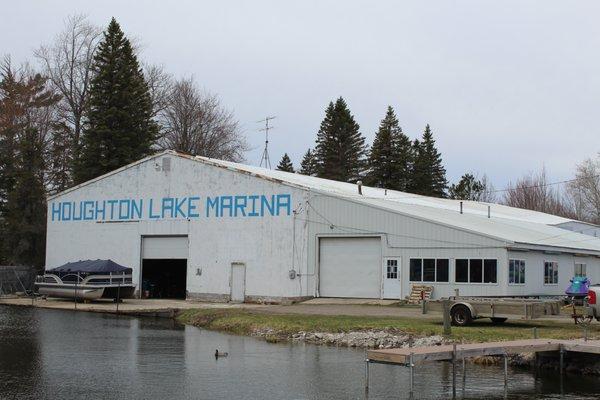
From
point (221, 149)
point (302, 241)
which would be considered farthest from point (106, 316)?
point (221, 149)

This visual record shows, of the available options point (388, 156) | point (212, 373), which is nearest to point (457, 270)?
point (212, 373)

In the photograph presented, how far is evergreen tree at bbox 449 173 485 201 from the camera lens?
92062mm

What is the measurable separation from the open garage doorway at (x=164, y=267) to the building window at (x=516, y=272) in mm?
18783

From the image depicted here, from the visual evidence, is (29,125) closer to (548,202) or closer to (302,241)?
(302,241)

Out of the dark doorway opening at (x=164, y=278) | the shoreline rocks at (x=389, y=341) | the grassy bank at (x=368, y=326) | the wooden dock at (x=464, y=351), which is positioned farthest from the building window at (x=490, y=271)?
the dark doorway opening at (x=164, y=278)

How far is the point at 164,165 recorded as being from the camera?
46.2 metres

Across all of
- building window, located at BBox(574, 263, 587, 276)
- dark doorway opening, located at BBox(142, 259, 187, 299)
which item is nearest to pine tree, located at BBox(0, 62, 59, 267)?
dark doorway opening, located at BBox(142, 259, 187, 299)

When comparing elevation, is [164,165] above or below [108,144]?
below

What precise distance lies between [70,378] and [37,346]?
635cm

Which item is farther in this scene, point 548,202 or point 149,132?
point 548,202

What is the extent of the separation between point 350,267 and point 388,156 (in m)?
41.9

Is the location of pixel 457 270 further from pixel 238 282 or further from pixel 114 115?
pixel 114 115

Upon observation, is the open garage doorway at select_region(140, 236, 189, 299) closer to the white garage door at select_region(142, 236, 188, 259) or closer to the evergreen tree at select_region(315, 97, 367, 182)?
the white garage door at select_region(142, 236, 188, 259)

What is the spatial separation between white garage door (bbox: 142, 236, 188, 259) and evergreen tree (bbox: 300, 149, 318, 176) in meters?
42.2
